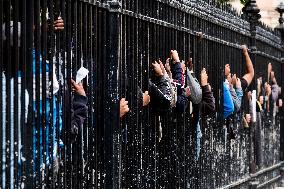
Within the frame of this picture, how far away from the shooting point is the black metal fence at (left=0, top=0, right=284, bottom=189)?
5406 millimetres

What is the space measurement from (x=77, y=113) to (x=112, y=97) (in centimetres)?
87

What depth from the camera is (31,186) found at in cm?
553

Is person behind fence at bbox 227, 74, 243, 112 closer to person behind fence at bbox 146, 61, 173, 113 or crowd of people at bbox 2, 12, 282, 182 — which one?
crowd of people at bbox 2, 12, 282, 182

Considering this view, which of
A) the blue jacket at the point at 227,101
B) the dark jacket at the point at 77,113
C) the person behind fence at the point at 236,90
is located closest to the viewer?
the dark jacket at the point at 77,113

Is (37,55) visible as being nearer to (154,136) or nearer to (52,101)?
(52,101)

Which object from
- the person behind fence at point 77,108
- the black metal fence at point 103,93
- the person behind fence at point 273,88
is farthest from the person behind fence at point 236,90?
the person behind fence at point 77,108

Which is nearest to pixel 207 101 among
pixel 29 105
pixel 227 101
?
pixel 227 101

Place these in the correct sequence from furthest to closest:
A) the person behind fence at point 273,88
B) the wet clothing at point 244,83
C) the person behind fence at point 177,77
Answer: the person behind fence at point 273,88 → the wet clothing at point 244,83 → the person behind fence at point 177,77

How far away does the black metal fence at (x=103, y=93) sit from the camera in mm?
5406

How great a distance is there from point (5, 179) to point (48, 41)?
104cm

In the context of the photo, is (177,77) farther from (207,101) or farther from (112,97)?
(112,97)

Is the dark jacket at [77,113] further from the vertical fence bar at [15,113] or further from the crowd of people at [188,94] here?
the vertical fence bar at [15,113]

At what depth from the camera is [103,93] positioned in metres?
7.04

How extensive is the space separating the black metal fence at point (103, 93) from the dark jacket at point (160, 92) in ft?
0.40
